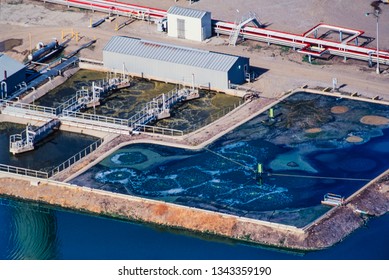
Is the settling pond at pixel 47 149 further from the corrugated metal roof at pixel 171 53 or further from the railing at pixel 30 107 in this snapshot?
the corrugated metal roof at pixel 171 53

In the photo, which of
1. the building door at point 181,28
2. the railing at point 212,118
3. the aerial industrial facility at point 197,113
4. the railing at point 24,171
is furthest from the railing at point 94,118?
the building door at point 181,28

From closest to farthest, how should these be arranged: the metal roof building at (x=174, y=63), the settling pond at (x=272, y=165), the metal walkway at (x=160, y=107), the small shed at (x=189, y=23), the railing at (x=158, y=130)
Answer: the settling pond at (x=272, y=165) < the railing at (x=158, y=130) < the metal walkway at (x=160, y=107) < the metal roof building at (x=174, y=63) < the small shed at (x=189, y=23)

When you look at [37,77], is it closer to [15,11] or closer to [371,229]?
[15,11]

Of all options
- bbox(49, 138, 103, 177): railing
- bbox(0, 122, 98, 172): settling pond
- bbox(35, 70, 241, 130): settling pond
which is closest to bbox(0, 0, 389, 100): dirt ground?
bbox(35, 70, 241, 130): settling pond

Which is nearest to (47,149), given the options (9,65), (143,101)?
(143,101)

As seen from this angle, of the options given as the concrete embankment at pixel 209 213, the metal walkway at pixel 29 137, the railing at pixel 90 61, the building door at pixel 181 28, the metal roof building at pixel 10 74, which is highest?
the building door at pixel 181 28

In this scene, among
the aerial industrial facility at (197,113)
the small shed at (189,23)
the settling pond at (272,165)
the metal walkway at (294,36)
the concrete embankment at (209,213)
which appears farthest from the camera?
the small shed at (189,23)

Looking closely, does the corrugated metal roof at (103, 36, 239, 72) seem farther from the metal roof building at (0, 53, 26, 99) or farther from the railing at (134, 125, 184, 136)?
the railing at (134, 125, 184, 136)

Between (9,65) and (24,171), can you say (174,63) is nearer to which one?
(9,65)
